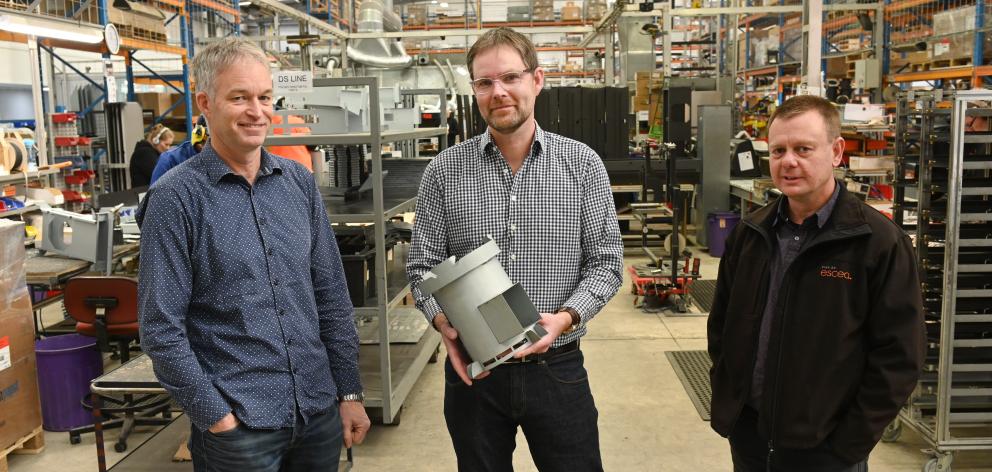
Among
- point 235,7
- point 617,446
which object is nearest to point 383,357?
point 617,446

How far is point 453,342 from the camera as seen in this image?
1735 millimetres

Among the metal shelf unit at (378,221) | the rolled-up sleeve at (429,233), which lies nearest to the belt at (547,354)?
the rolled-up sleeve at (429,233)

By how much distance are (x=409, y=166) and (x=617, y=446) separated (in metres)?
2.07

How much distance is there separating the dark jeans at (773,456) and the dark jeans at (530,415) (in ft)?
1.19

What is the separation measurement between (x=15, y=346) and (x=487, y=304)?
114 inches

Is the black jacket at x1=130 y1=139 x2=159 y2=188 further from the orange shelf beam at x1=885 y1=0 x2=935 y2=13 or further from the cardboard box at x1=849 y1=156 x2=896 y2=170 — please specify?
the orange shelf beam at x1=885 y1=0 x2=935 y2=13

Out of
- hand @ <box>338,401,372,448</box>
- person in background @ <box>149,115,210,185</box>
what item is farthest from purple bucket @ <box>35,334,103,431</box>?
hand @ <box>338,401,372,448</box>

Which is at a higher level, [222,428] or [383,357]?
[222,428]

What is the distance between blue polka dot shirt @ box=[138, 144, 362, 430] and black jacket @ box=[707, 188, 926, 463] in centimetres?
105

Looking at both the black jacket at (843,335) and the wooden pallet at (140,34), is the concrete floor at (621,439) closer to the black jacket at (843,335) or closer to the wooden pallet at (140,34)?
the black jacket at (843,335)

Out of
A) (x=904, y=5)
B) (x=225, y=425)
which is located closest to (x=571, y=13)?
(x=904, y=5)

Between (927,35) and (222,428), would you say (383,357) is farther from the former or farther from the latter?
(927,35)

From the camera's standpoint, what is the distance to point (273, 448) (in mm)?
1664

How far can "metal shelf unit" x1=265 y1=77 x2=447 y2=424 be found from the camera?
3.43 meters
